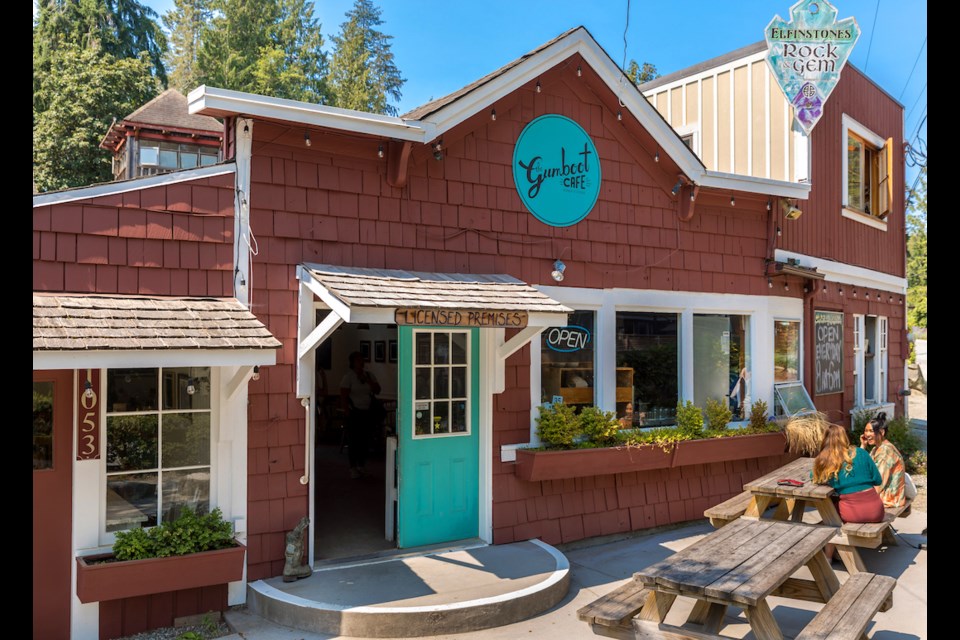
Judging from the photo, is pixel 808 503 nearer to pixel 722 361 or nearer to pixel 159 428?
pixel 722 361

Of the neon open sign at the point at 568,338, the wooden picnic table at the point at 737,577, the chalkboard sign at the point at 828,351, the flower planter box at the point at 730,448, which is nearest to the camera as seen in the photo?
the wooden picnic table at the point at 737,577

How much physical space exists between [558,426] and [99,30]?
95.3ft

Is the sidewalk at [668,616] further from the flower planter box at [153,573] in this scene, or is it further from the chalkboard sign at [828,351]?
the chalkboard sign at [828,351]

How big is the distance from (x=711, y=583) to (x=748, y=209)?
20.4 feet

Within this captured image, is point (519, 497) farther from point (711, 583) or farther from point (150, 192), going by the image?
point (150, 192)

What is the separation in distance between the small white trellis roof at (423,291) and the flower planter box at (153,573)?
6.93 feet

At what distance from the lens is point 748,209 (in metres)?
9.56

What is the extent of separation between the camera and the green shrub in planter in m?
7.59

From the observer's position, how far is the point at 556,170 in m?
8.07

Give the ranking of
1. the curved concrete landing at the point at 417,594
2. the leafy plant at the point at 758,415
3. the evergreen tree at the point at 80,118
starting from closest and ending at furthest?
the curved concrete landing at the point at 417,594, the leafy plant at the point at 758,415, the evergreen tree at the point at 80,118

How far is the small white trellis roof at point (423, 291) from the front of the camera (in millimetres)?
5883

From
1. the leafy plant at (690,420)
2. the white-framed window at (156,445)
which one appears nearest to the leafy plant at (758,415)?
the leafy plant at (690,420)

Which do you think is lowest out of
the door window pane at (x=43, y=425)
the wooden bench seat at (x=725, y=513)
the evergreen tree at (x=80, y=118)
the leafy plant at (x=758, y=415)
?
the wooden bench seat at (x=725, y=513)
